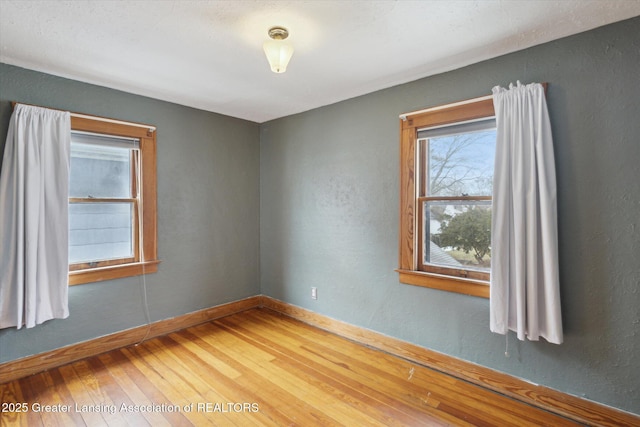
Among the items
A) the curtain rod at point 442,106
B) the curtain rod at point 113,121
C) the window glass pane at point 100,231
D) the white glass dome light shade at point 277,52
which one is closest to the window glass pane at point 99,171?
the window glass pane at point 100,231

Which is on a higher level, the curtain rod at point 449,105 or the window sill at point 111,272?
the curtain rod at point 449,105

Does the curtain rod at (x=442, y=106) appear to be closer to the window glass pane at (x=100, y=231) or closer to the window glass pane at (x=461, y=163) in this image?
the window glass pane at (x=461, y=163)

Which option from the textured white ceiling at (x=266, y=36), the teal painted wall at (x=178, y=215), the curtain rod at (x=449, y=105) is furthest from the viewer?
the teal painted wall at (x=178, y=215)

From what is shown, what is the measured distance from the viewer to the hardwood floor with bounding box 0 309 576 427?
198 centimetres

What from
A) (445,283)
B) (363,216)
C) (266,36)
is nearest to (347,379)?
(445,283)

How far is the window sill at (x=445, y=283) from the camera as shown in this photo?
2359 millimetres

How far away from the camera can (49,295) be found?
2492mm

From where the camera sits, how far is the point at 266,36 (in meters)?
2.04

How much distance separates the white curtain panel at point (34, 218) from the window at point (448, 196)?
280 centimetres

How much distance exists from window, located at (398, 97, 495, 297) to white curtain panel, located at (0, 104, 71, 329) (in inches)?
110

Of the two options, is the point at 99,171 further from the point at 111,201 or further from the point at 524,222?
the point at 524,222

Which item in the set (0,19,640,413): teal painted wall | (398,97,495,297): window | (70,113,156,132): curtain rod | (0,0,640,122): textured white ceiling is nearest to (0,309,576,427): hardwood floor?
(0,19,640,413): teal painted wall

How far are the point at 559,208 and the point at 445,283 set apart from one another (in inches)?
36.9

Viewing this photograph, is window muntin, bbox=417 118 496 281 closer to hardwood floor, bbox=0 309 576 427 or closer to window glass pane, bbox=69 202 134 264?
hardwood floor, bbox=0 309 576 427
